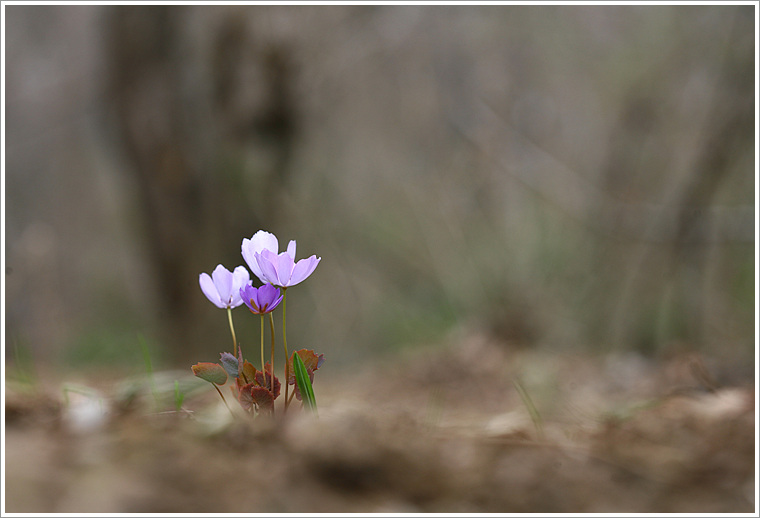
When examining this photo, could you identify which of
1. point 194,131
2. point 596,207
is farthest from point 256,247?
point 596,207

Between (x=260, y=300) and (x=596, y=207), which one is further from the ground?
(x=596, y=207)

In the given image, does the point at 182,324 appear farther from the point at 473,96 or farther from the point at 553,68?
the point at 553,68

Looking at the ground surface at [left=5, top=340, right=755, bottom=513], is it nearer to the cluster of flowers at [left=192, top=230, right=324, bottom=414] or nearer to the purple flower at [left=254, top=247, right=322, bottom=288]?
the cluster of flowers at [left=192, top=230, right=324, bottom=414]

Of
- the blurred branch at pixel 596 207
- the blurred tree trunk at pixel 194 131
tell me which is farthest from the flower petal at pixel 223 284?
the blurred branch at pixel 596 207

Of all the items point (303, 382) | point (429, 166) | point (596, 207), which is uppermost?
point (429, 166)

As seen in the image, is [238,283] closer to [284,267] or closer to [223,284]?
[223,284]

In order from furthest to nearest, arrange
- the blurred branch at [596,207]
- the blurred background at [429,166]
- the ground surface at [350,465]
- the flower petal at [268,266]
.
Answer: the blurred background at [429,166], the blurred branch at [596,207], the flower petal at [268,266], the ground surface at [350,465]

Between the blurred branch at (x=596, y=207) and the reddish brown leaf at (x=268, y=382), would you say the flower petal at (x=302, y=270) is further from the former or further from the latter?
the blurred branch at (x=596, y=207)
